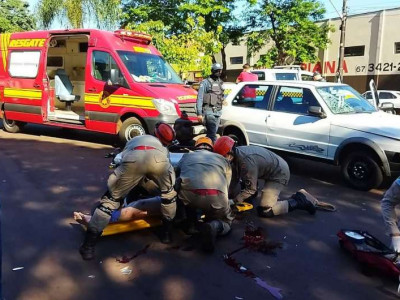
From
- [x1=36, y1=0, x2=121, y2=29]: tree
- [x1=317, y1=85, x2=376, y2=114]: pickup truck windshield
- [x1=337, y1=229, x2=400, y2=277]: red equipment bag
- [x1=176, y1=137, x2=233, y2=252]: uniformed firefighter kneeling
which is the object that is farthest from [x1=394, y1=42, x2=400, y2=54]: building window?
[x1=176, y1=137, x2=233, y2=252]: uniformed firefighter kneeling

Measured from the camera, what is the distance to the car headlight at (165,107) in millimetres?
8570

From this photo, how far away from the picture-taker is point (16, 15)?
140 feet

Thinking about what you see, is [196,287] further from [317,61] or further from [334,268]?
[317,61]

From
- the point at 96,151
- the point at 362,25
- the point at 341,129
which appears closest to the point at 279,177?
the point at 341,129

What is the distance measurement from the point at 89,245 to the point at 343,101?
5.16 m

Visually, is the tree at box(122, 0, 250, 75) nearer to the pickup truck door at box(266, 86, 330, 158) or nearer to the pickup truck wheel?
the pickup truck door at box(266, 86, 330, 158)

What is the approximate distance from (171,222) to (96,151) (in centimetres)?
518

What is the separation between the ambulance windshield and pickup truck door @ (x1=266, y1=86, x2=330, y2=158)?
116 inches

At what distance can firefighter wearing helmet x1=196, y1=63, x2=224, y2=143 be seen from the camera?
818 cm

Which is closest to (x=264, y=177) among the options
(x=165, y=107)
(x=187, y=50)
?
(x=165, y=107)

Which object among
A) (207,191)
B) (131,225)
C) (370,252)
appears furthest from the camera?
(131,225)

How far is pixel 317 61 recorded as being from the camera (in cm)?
2978

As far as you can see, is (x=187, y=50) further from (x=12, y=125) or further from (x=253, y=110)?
(x=253, y=110)

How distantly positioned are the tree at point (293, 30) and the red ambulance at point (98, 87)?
19.0 meters
